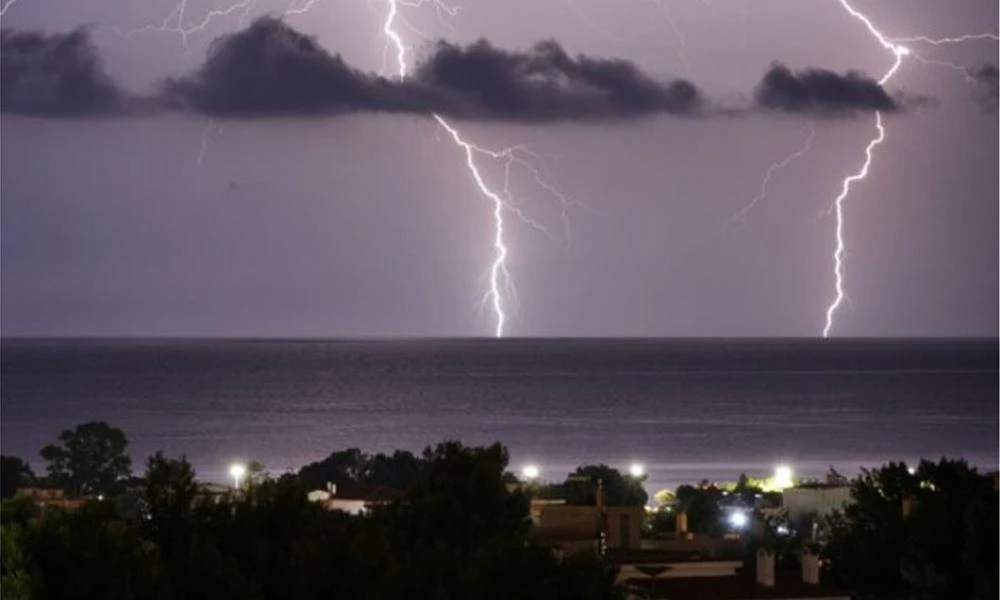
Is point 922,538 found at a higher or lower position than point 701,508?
lower

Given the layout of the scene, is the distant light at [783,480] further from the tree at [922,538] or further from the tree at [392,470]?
the tree at [922,538]

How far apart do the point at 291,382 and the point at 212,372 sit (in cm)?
2013

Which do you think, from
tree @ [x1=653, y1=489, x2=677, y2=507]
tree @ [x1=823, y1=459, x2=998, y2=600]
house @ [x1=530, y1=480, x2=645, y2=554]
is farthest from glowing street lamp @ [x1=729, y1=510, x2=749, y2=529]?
tree @ [x1=823, y1=459, x2=998, y2=600]

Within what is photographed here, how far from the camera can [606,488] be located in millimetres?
41812

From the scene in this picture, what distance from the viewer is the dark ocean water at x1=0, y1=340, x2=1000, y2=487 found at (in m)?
87.6

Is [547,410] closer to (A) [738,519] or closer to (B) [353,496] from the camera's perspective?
(B) [353,496]

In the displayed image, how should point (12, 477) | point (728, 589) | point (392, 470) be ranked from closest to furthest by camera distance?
point (728, 589) → point (12, 477) → point (392, 470)

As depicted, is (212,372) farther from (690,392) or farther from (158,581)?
(158,581)

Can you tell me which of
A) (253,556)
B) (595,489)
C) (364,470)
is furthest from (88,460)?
(253,556)

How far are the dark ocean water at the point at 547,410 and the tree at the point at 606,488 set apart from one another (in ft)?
55.4

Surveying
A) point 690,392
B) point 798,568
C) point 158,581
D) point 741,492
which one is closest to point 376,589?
point 158,581

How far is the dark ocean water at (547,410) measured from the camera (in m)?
87.6

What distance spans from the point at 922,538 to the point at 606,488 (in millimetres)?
23427

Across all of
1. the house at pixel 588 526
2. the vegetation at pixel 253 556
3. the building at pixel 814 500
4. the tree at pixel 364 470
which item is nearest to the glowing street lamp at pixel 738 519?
the building at pixel 814 500
